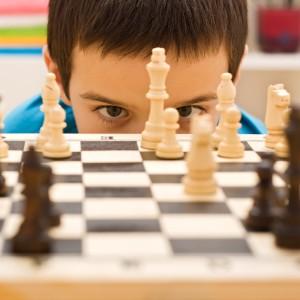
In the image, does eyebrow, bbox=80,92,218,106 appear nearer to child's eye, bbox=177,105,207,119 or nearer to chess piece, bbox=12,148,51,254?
child's eye, bbox=177,105,207,119

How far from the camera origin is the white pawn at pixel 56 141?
1.11 meters

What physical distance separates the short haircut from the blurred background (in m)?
1.41

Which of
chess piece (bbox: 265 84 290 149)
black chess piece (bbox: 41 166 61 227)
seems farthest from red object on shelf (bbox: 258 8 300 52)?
black chess piece (bbox: 41 166 61 227)

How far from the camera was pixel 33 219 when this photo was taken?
2.52ft

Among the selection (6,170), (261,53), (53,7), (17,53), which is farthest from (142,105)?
(261,53)

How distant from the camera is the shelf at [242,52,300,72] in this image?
10.1ft

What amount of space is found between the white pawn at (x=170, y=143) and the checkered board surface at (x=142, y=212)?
0.02 m

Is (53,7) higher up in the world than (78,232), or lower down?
higher up

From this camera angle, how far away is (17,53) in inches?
118

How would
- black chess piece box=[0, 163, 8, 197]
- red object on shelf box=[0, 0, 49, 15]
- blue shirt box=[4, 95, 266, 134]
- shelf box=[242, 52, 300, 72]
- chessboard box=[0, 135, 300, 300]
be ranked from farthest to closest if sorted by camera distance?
shelf box=[242, 52, 300, 72] → red object on shelf box=[0, 0, 49, 15] → blue shirt box=[4, 95, 266, 134] → black chess piece box=[0, 163, 8, 197] → chessboard box=[0, 135, 300, 300]

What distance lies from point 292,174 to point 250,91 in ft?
8.39

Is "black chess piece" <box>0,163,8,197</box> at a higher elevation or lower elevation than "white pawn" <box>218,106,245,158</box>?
lower

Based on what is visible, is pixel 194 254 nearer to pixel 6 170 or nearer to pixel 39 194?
pixel 39 194

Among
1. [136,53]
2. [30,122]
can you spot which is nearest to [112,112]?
[136,53]
